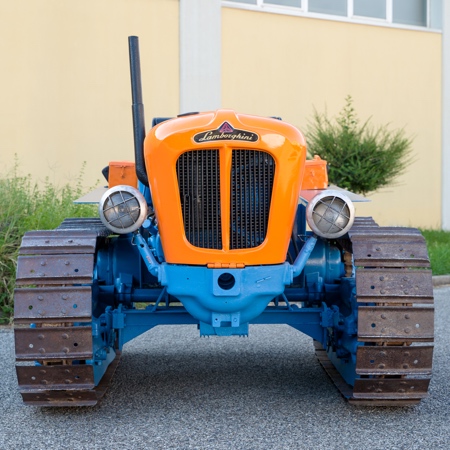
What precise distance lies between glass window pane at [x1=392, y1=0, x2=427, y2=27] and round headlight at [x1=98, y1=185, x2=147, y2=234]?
14.4 metres

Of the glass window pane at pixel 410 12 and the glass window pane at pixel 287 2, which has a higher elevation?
the glass window pane at pixel 410 12

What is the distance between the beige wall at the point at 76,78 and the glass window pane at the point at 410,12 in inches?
214

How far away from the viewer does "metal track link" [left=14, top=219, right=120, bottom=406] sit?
15.5 ft

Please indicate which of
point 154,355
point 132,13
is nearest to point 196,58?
point 132,13

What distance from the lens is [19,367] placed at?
4.79 metres

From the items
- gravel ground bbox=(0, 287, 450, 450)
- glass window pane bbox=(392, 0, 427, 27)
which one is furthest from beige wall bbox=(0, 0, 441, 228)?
gravel ground bbox=(0, 287, 450, 450)

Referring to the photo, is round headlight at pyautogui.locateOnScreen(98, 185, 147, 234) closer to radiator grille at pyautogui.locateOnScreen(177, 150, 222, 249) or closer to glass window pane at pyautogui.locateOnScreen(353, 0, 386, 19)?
radiator grille at pyautogui.locateOnScreen(177, 150, 222, 249)

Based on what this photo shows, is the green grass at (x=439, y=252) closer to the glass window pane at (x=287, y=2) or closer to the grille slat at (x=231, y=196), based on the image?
the glass window pane at (x=287, y=2)

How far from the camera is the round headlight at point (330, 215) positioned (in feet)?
15.9

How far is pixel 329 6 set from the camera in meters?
17.2

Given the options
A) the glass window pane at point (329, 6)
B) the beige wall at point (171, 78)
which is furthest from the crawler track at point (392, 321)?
the glass window pane at point (329, 6)

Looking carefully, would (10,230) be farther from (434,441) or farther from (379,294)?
→ (434,441)

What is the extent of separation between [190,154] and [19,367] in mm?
1517

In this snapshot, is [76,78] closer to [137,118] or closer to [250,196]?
[137,118]
